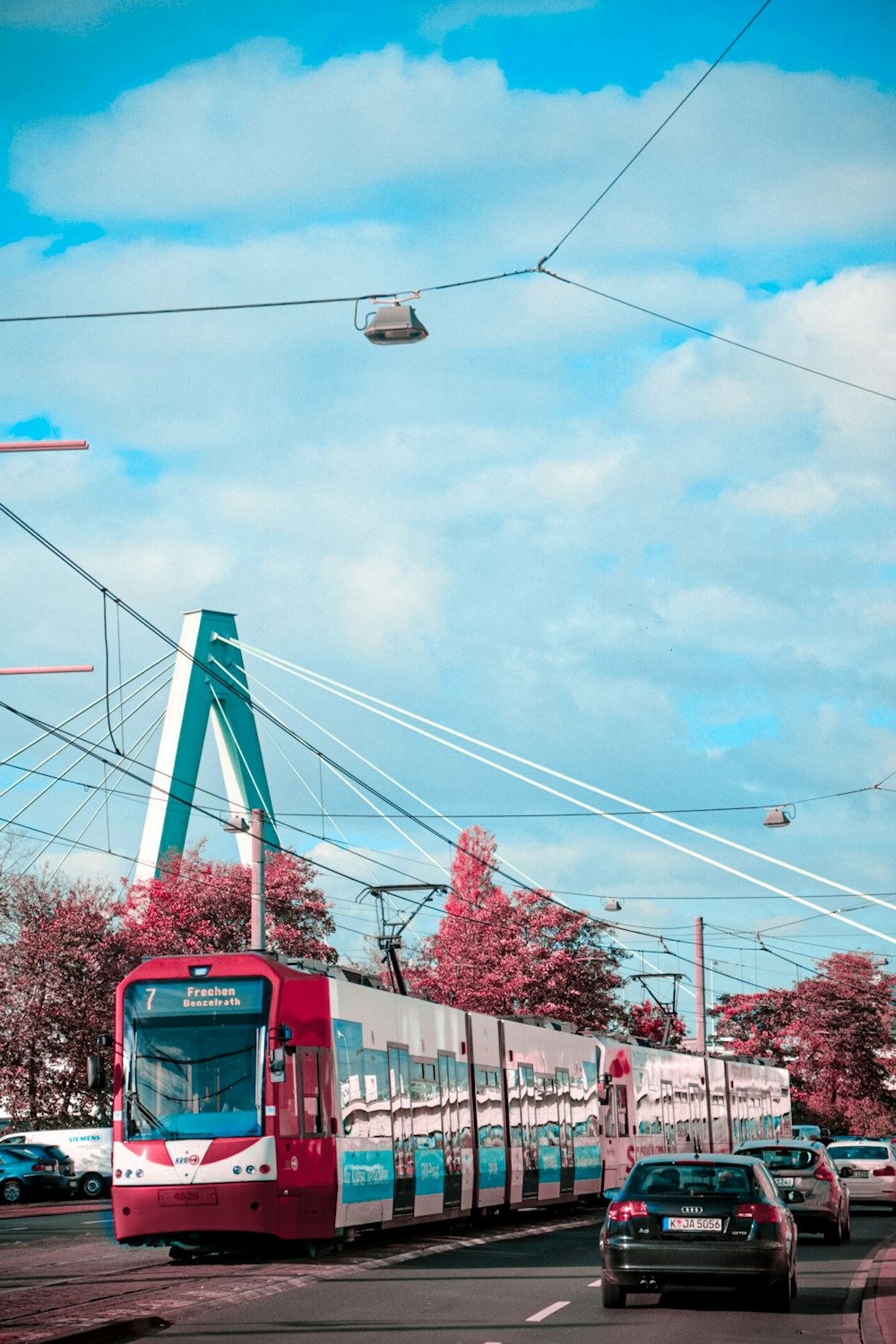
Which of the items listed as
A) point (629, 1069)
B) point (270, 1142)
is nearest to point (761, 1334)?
point (270, 1142)

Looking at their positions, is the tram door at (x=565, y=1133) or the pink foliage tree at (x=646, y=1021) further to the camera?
the pink foliage tree at (x=646, y=1021)

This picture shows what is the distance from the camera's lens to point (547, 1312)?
48.7 ft

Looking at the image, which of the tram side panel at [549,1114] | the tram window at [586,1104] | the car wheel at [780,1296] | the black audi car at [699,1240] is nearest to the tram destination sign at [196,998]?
the black audi car at [699,1240]

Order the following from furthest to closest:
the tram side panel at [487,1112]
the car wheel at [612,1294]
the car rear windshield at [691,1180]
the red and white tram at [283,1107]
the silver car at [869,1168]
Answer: the silver car at [869,1168]
the tram side panel at [487,1112]
the red and white tram at [283,1107]
the car rear windshield at [691,1180]
the car wheel at [612,1294]

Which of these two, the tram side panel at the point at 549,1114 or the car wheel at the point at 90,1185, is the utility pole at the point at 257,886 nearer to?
the tram side panel at the point at 549,1114

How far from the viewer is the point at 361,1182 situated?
70.4 ft

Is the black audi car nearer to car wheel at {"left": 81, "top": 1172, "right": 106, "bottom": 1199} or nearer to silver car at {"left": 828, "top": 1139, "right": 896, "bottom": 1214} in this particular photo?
silver car at {"left": 828, "top": 1139, "right": 896, "bottom": 1214}

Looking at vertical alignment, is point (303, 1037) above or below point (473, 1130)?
above

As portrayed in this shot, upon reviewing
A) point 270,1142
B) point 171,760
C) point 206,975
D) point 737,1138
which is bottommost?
point 737,1138

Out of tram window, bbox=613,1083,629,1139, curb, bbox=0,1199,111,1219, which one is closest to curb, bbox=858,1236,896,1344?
tram window, bbox=613,1083,629,1139

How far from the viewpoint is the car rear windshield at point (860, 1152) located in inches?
1518

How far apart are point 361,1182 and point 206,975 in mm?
3270

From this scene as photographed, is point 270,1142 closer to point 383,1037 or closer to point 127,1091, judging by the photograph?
point 127,1091

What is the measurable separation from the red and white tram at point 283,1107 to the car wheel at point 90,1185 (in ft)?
75.3
